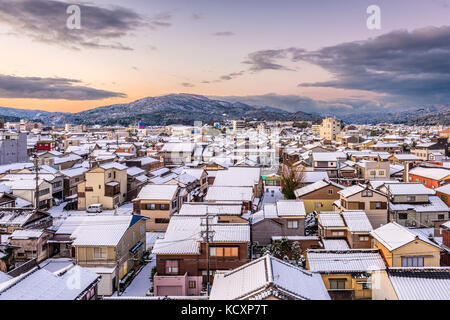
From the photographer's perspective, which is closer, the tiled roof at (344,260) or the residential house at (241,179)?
the tiled roof at (344,260)

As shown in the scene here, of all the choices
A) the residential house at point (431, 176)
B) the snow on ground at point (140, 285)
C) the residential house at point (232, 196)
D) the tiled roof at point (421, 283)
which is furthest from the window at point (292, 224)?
the residential house at point (431, 176)

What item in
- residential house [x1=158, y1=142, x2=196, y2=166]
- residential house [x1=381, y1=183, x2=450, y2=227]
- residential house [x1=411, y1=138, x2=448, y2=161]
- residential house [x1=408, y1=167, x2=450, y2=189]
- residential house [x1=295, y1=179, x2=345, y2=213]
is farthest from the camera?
residential house [x1=411, y1=138, x2=448, y2=161]

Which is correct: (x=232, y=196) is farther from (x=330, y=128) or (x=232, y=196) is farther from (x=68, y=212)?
(x=330, y=128)

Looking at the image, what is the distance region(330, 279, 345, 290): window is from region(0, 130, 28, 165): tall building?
34.2 metres

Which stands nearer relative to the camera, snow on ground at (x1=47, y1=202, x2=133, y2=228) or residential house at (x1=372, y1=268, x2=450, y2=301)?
residential house at (x1=372, y1=268, x2=450, y2=301)

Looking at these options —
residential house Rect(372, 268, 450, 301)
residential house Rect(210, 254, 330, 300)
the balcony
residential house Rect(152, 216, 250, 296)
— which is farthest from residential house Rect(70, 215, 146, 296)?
the balcony

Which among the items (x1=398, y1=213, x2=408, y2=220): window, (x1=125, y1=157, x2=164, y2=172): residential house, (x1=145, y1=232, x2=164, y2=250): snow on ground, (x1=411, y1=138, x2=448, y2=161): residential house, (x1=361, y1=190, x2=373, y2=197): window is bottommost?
(x1=145, y1=232, x2=164, y2=250): snow on ground

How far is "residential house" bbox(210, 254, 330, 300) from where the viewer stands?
19.2 feet

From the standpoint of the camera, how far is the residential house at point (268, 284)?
19.2 feet

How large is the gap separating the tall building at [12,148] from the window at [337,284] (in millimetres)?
34225

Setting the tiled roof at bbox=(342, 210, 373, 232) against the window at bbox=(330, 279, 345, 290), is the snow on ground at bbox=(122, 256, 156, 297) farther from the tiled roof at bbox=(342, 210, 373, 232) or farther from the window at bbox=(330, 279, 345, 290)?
the tiled roof at bbox=(342, 210, 373, 232)

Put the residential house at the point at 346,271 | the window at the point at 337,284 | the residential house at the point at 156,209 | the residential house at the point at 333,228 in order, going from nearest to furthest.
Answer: the residential house at the point at 346,271 < the window at the point at 337,284 < the residential house at the point at 333,228 < the residential house at the point at 156,209

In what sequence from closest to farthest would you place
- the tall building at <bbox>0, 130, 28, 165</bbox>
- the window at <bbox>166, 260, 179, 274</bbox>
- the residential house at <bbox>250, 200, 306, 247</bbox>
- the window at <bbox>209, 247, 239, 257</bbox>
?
the window at <bbox>166, 260, 179, 274</bbox>
the window at <bbox>209, 247, 239, 257</bbox>
the residential house at <bbox>250, 200, 306, 247</bbox>
the tall building at <bbox>0, 130, 28, 165</bbox>

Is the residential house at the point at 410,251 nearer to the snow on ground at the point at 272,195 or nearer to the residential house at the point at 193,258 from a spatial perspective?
the residential house at the point at 193,258
